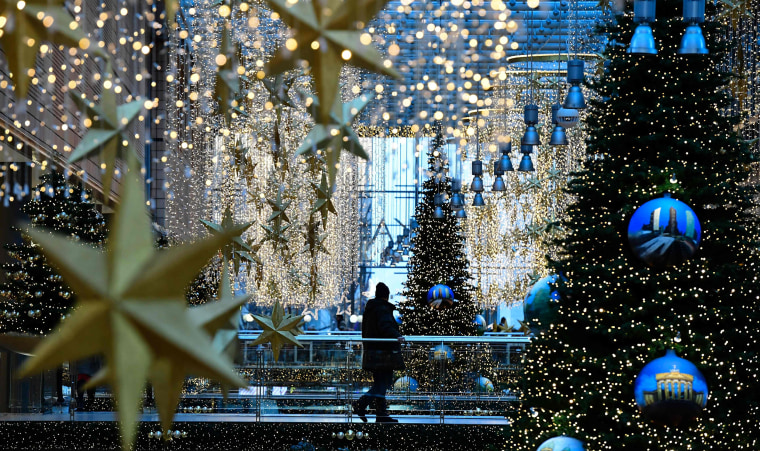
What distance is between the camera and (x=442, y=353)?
10.5 m

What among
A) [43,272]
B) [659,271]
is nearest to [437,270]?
[43,272]

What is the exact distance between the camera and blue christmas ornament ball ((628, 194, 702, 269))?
491 centimetres

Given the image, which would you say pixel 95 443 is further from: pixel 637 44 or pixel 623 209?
pixel 637 44

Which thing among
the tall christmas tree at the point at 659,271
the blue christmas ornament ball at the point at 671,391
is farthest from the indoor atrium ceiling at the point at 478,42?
the blue christmas ornament ball at the point at 671,391

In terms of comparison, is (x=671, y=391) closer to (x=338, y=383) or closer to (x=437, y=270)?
(x=338, y=383)

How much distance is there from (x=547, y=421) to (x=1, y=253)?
851 cm

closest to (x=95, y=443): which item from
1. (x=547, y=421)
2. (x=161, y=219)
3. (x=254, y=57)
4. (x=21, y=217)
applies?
(x=21, y=217)

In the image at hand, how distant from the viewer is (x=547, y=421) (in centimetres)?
604

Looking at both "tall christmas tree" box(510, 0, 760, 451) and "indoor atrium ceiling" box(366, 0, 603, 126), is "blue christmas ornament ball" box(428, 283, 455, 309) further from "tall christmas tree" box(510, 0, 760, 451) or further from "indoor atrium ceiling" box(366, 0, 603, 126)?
"tall christmas tree" box(510, 0, 760, 451)

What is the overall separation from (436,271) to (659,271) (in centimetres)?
1260

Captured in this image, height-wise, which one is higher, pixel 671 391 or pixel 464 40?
pixel 464 40

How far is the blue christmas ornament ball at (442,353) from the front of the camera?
1046 centimetres

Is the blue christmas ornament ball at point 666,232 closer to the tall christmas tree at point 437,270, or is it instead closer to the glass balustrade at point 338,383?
the glass balustrade at point 338,383

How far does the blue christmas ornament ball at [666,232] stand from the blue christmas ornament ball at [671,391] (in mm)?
516
